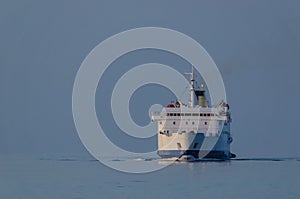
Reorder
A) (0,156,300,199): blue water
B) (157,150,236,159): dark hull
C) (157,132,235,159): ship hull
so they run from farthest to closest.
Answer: (157,150,236,159): dark hull, (157,132,235,159): ship hull, (0,156,300,199): blue water

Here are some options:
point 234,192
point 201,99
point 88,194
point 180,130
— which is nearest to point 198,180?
point 234,192

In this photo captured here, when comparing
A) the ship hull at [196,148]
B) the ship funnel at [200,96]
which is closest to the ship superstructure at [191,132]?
the ship hull at [196,148]

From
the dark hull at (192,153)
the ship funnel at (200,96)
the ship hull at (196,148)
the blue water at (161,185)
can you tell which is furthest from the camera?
the ship funnel at (200,96)

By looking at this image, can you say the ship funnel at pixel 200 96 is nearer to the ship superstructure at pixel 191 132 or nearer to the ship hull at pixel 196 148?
the ship superstructure at pixel 191 132

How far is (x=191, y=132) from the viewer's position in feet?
258

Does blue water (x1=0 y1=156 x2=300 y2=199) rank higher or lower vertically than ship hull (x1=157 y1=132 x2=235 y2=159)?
lower

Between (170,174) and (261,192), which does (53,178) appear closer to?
(170,174)

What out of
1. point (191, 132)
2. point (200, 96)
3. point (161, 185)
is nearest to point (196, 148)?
point (191, 132)

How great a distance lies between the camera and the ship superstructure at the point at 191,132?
7831cm

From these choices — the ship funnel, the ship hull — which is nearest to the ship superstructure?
the ship hull

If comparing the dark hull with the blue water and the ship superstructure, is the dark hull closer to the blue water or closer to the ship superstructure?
the ship superstructure

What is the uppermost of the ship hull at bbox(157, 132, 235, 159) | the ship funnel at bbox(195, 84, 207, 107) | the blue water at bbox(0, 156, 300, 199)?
the ship funnel at bbox(195, 84, 207, 107)

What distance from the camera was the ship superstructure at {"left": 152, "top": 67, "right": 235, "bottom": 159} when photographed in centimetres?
7831

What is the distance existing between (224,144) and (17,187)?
113ft
